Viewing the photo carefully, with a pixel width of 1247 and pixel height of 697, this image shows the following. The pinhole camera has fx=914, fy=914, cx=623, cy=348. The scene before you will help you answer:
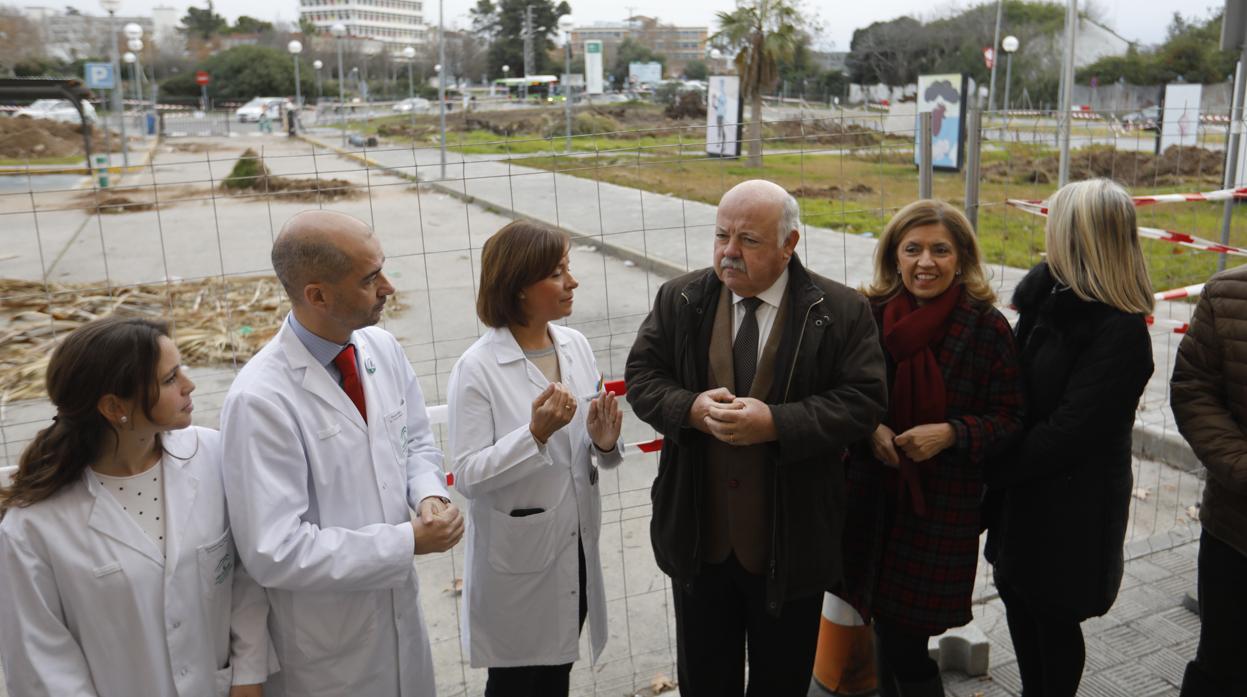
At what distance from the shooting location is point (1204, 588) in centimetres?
292

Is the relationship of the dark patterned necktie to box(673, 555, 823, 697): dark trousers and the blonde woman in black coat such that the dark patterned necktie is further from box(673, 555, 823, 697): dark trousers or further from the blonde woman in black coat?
the blonde woman in black coat

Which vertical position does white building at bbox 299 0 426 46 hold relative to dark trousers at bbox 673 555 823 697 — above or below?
above

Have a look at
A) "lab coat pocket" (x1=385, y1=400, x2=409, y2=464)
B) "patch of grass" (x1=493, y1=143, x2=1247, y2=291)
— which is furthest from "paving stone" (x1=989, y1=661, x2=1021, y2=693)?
"patch of grass" (x1=493, y1=143, x2=1247, y2=291)

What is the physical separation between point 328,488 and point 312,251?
0.59m

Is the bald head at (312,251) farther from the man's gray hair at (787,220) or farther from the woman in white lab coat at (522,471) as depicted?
the man's gray hair at (787,220)

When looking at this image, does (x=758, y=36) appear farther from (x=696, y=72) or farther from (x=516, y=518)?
(x=696, y=72)

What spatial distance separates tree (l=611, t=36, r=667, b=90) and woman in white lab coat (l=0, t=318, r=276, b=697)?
101683 mm

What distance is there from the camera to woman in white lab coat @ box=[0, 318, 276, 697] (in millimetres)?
1979

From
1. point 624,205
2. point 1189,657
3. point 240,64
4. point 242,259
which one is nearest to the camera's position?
point 1189,657

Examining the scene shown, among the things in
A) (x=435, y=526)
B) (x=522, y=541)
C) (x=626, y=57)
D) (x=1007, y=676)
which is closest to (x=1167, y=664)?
(x=1007, y=676)

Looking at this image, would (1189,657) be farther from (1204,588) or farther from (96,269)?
(96,269)

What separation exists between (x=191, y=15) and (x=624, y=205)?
11082 cm

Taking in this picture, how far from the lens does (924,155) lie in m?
4.11

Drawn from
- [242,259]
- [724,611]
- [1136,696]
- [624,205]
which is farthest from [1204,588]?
[242,259]
